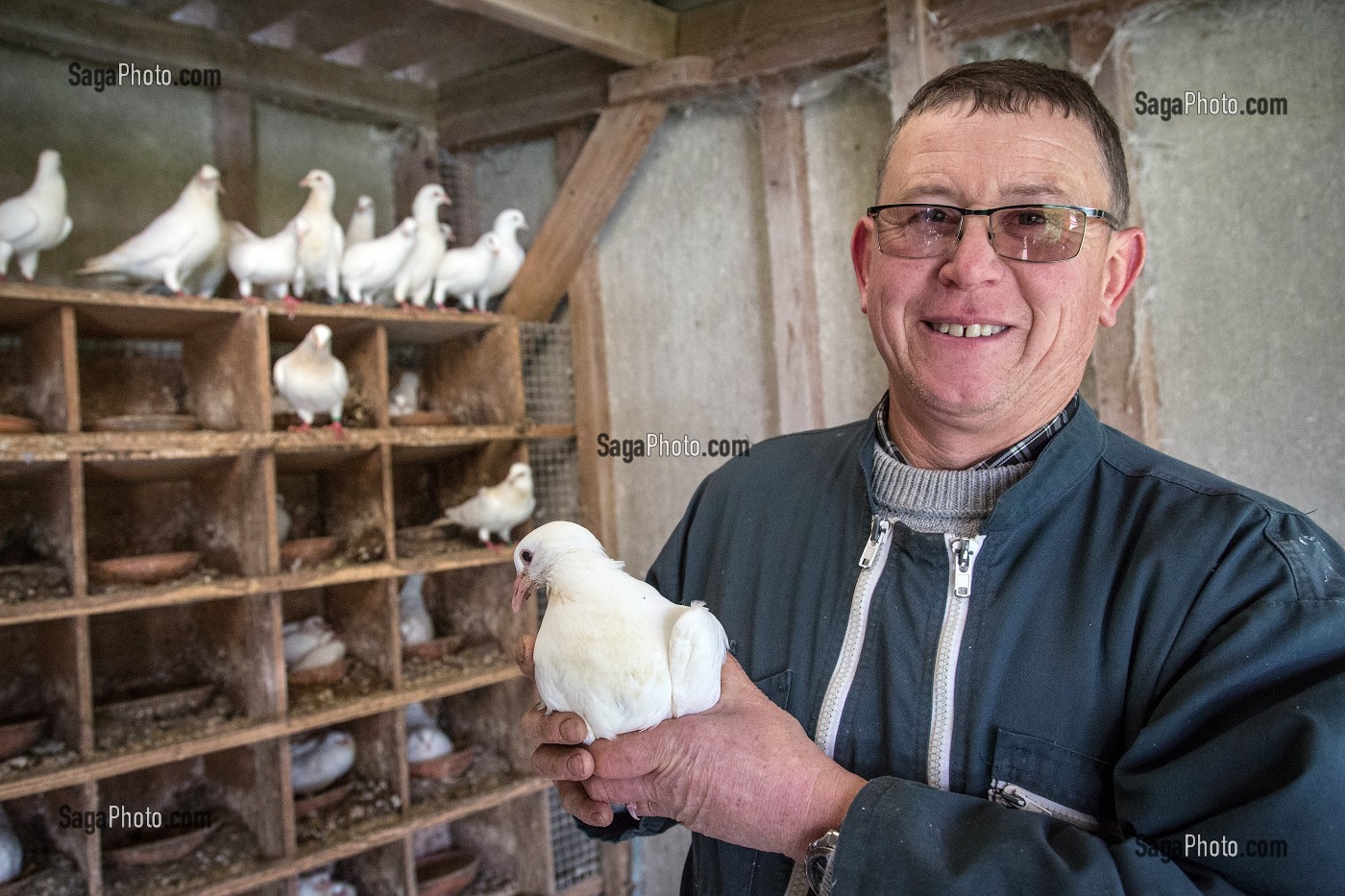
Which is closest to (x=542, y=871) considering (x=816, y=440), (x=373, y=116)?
(x=816, y=440)

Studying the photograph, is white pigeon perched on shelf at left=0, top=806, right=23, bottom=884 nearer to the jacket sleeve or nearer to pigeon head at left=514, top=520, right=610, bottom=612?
pigeon head at left=514, top=520, right=610, bottom=612

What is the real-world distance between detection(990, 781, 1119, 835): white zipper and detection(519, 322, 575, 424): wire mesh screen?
2.37 m

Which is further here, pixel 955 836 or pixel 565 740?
pixel 565 740

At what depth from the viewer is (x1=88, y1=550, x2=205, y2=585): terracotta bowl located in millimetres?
2191

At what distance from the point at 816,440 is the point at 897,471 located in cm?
26

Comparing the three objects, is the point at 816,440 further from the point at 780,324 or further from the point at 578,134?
the point at 578,134

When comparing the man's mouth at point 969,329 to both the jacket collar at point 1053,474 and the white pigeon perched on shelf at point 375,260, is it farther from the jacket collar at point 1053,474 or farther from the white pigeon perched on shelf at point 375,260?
the white pigeon perched on shelf at point 375,260

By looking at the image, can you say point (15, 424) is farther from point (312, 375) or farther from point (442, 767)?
point (442, 767)

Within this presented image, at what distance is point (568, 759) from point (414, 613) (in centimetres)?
203

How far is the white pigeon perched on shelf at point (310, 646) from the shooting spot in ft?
8.52

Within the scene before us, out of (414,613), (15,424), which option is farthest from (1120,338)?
(15,424)

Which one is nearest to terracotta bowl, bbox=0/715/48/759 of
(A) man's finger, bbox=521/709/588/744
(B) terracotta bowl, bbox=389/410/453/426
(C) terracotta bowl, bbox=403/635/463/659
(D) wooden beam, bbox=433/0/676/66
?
(C) terracotta bowl, bbox=403/635/463/659

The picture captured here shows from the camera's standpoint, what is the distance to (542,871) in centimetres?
Result: 282

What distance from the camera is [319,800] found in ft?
8.34
